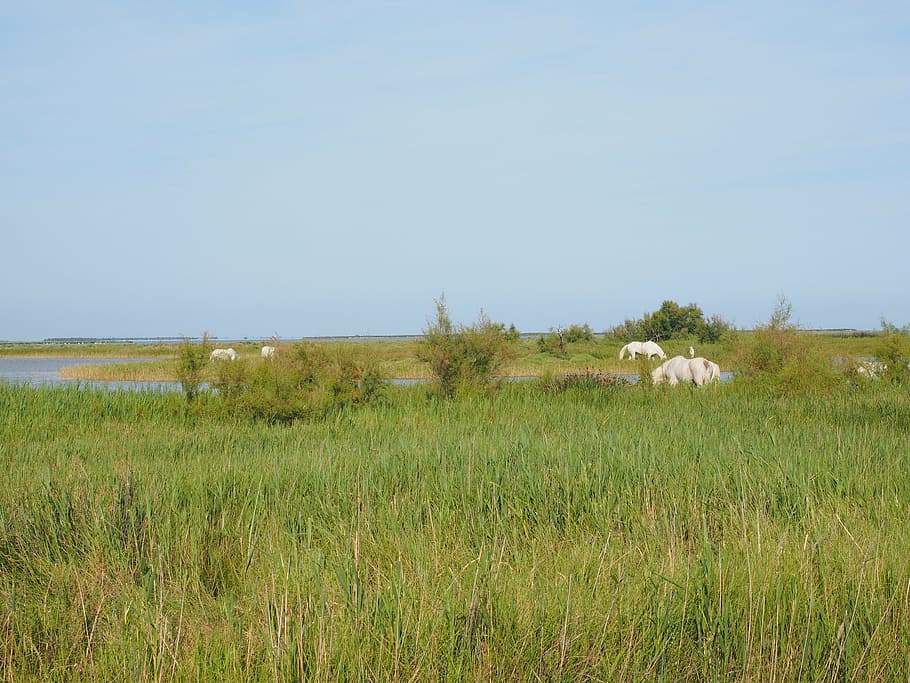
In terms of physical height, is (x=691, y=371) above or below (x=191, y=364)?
below

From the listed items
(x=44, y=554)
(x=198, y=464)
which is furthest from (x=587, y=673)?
(x=198, y=464)

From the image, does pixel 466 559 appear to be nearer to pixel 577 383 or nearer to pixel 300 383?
pixel 300 383

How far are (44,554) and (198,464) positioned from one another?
2.03 meters

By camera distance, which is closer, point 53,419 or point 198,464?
point 198,464

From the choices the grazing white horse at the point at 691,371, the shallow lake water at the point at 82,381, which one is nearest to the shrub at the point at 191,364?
the shallow lake water at the point at 82,381

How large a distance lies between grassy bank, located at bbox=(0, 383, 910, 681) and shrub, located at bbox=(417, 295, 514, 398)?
24.8 feet

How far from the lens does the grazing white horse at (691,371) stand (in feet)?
61.5

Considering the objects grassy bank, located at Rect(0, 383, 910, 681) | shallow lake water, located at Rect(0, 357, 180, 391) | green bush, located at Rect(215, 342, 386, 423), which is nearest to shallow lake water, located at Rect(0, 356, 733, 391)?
shallow lake water, located at Rect(0, 357, 180, 391)

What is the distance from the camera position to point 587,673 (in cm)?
304

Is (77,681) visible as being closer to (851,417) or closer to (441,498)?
(441,498)

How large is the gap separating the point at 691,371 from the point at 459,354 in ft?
20.9

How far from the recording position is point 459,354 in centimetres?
1670


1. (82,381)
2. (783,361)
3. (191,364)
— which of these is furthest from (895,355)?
(82,381)

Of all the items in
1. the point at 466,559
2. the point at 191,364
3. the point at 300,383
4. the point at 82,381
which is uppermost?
the point at 191,364
